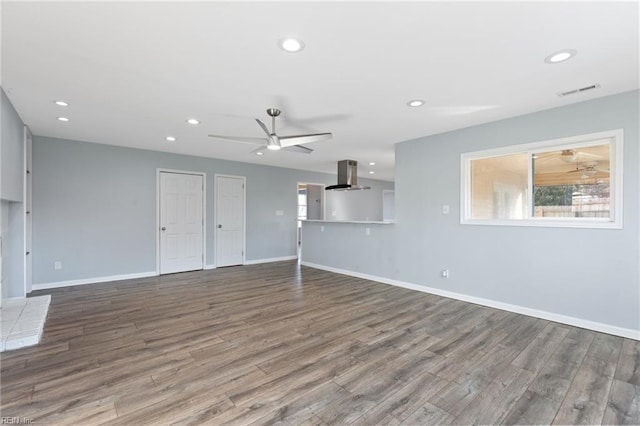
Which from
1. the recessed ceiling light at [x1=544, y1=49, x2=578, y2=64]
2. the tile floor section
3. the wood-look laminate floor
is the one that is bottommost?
the wood-look laminate floor

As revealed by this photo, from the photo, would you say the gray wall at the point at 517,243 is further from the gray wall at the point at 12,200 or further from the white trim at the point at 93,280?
the gray wall at the point at 12,200

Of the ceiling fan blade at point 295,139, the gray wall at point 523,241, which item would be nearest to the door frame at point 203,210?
the ceiling fan blade at point 295,139

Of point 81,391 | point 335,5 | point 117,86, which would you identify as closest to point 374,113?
point 335,5

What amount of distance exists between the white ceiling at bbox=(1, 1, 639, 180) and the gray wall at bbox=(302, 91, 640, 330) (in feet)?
0.88

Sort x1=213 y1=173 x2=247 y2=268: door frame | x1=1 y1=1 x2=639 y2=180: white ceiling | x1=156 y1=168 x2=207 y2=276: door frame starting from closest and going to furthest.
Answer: x1=1 y1=1 x2=639 y2=180: white ceiling
x1=156 y1=168 x2=207 y2=276: door frame
x1=213 y1=173 x2=247 y2=268: door frame

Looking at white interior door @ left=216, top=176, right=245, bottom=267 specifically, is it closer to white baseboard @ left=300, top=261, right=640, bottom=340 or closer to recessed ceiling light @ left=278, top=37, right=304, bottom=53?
white baseboard @ left=300, top=261, right=640, bottom=340

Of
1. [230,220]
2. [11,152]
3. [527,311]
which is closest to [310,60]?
[11,152]

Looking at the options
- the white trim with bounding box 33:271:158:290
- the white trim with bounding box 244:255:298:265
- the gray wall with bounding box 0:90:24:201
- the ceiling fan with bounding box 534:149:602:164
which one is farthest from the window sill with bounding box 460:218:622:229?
the white trim with bounding box 33:271:158:290

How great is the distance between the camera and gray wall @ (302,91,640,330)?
9.67 ft

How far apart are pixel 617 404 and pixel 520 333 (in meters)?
1.11

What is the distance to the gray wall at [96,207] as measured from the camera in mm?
4707

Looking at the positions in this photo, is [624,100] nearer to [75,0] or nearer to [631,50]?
[631,50]

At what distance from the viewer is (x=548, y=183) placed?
353cm

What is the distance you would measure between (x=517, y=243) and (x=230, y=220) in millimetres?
5478
